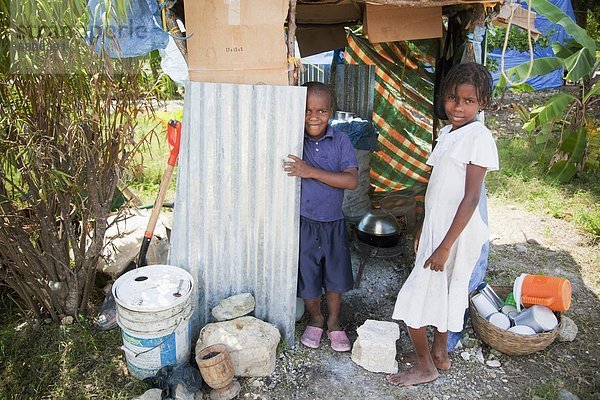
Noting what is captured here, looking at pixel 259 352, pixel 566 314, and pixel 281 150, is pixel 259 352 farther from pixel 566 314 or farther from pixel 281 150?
pixel 566 314

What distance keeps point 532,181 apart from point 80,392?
6128 millimetres

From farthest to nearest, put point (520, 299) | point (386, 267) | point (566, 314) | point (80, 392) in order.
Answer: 1. point (386, 267)
2. point (566, 314)
3. point (520, 299)
4. point (80, 392)

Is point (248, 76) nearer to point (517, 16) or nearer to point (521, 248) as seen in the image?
point (517, 16)

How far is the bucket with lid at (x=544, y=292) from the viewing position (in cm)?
342

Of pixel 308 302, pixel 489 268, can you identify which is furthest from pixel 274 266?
pixel 489 268

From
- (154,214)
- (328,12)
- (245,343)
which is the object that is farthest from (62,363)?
(328,12)

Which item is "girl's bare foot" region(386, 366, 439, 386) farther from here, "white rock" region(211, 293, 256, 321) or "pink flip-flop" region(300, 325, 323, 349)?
"white rock" region(211, 293, 256, 321)

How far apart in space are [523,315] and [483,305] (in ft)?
0.88

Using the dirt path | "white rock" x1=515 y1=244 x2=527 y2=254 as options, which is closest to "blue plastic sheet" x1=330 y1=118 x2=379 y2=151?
the dirt path

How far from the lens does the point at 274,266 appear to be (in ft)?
11.0

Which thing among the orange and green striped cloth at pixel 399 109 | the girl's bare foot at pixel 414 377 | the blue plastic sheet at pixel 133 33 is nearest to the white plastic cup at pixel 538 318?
the girl's bare foot at pixel 414 377

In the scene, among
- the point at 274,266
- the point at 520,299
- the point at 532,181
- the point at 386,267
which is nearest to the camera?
the point at 274,266

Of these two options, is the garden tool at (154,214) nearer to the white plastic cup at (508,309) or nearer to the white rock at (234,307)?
the white rock at (234,307)

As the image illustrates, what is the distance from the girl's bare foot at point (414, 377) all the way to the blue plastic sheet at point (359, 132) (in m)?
2.68
